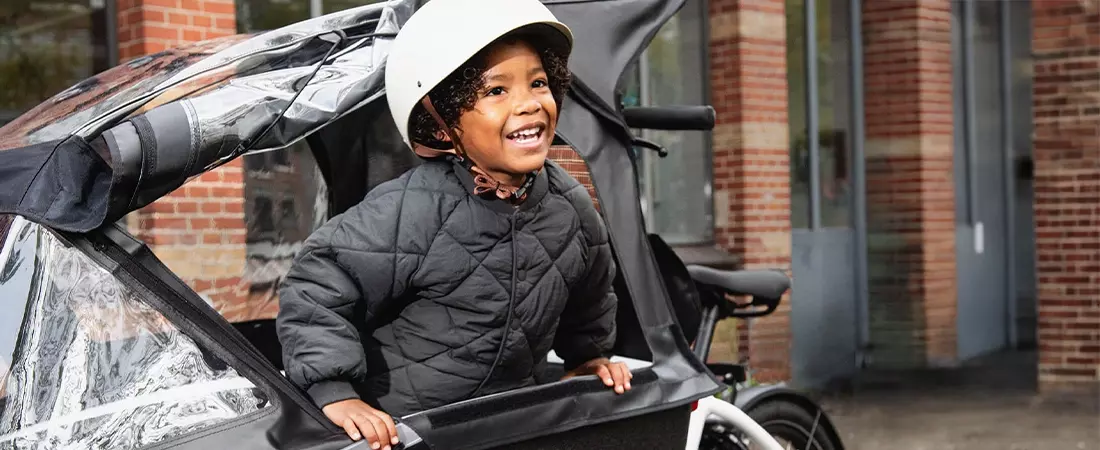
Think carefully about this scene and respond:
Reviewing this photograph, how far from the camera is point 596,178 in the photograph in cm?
300

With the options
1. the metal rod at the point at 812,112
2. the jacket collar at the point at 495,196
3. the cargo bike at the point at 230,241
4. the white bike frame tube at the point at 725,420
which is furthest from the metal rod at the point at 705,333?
→ the metal rod at the point at 812,112

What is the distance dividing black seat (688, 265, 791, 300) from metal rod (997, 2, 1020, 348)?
9.19m

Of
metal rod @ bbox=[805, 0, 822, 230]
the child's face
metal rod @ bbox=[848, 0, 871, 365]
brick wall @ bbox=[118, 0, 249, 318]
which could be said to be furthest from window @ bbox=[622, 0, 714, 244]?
the child's face

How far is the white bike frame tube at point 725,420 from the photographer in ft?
11.9

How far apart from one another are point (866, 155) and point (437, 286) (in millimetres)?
9259

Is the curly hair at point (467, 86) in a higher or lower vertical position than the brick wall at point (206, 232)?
higher

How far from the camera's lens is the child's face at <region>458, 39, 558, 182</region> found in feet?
8.66

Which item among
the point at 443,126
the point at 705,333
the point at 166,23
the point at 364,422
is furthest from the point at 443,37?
the point at 166,23

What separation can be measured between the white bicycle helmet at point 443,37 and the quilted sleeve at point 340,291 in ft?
0.78

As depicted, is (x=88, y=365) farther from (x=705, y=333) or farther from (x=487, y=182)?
(x=705, y=333)

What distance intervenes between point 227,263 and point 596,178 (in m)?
0.98

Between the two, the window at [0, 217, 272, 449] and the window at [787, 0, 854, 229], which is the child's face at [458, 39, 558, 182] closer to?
the window at [0, 217, 272, 449]

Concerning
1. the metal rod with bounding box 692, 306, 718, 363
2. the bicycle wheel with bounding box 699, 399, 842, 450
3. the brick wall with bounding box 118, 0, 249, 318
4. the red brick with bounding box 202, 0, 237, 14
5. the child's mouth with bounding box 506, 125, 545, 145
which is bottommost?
the bicycle wheel with bounding box 699, 399, 842, 450

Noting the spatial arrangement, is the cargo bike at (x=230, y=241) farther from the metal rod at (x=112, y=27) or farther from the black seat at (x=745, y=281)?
the metal rod at (x=112, y=27)
